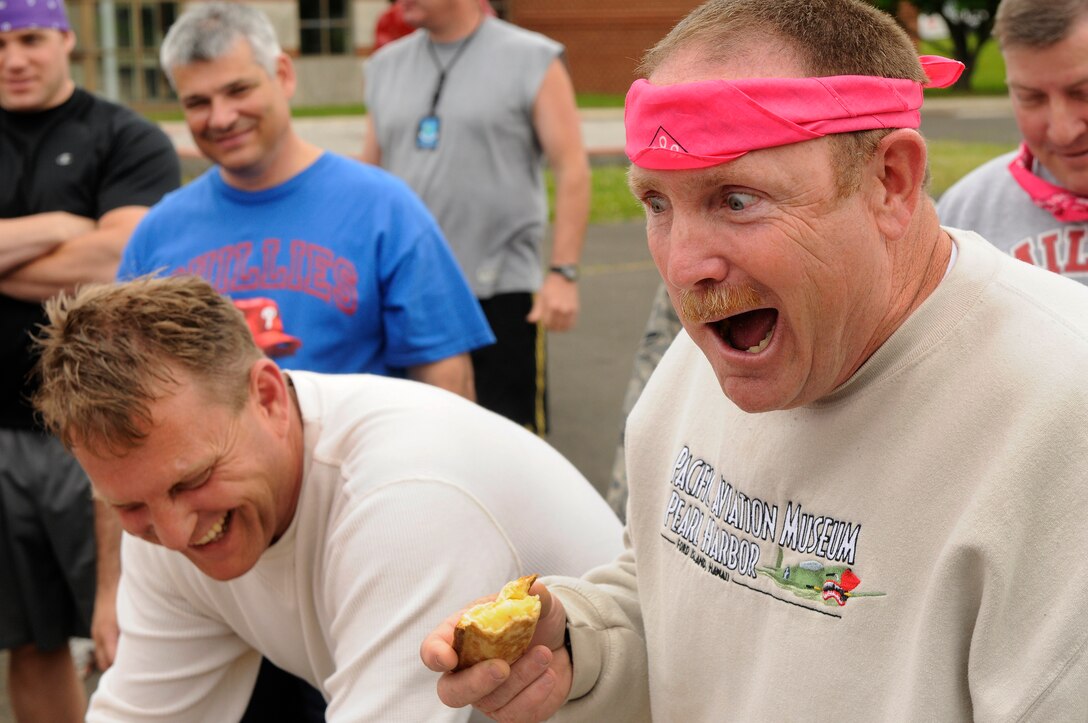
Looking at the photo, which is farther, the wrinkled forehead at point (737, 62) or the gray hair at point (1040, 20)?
the gray hair at point (1040, 20)

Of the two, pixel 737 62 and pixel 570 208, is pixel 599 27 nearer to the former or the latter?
pixel 570 208

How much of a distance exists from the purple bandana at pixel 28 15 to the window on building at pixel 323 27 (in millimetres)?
25084

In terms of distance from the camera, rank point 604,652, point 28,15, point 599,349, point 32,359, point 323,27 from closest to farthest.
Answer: point 604,652 → point 32,359 → point 28,15 → point 599,349 → point 323,27

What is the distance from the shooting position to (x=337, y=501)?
95.3 inches

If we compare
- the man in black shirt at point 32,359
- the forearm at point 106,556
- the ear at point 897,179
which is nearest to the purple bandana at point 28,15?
the man in black shirt at point 32,359

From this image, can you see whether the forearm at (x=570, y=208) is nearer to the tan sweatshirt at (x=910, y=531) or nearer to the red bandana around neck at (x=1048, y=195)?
the red bandana around neck at (x=1048, y=195)

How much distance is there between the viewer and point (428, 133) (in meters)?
4.76

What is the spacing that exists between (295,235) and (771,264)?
2298 mm

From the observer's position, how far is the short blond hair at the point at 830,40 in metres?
1.48

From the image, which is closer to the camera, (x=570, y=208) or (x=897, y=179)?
(x=897, y=179)

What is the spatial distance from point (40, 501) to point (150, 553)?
1332mm

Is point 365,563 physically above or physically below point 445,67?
below

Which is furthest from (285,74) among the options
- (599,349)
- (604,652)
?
(599,349)

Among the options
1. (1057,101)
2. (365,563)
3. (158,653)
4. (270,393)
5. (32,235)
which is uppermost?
(1057,101)
